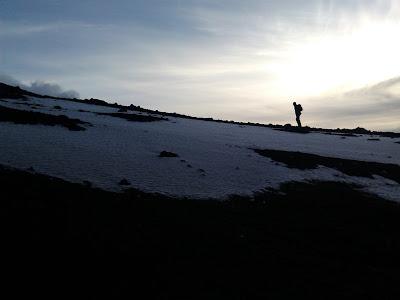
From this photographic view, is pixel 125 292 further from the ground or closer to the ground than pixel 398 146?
closer to the ground

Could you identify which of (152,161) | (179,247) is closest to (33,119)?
(152,161)

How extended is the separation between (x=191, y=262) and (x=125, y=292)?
3.01m

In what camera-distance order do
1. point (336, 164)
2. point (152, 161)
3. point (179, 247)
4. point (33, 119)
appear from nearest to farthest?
point (179, 247), point (152, 161), point (33, 119), point (336, 164)

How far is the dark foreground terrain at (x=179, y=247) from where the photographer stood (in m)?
12.3

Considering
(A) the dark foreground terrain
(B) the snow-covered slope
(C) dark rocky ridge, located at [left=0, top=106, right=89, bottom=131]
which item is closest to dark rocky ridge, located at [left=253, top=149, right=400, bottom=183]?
(B) the snow-covered slope

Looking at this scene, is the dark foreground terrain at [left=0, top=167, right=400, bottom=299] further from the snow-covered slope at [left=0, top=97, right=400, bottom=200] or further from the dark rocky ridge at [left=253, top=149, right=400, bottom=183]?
the dark rocky ridge at [left=253, top=149, right=400, bottom=183]

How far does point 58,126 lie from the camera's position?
35.4 meters

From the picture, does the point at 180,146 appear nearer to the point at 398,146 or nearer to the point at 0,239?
the point at 0,239

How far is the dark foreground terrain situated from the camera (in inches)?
485

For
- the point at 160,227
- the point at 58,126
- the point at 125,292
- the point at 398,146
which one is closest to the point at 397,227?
the point at 160,227

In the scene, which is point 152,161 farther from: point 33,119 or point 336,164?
point 336,164

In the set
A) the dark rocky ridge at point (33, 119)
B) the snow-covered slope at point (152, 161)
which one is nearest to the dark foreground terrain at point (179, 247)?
the snow-covered slope at point (152, 161)

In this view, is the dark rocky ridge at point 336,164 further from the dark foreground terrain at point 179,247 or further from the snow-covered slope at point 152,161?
the dark foreground terrain at point 179,247

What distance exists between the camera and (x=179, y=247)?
15273 millimetres
